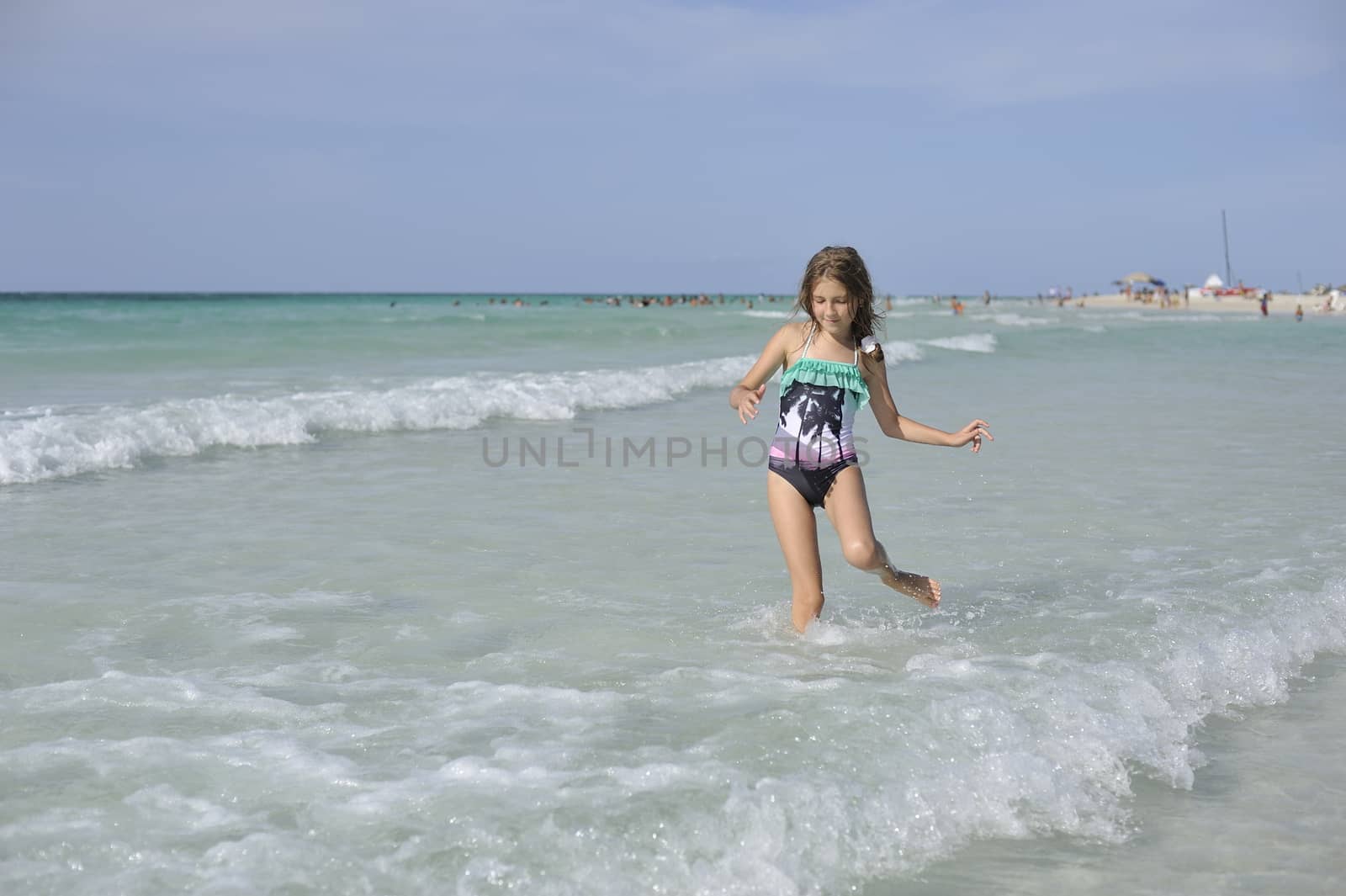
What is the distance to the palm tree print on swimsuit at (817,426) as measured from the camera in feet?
15.5

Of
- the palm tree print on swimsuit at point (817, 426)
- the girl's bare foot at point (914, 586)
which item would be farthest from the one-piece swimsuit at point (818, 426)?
the girl's bare foot at point (914, 586)

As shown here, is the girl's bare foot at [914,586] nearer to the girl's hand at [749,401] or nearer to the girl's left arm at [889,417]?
Result: the girl's left arm at [889,417]

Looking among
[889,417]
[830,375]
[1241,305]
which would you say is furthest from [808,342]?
[1241,305]

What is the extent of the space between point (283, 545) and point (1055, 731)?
4.62 metres

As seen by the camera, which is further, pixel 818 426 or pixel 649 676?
pixel 818 426

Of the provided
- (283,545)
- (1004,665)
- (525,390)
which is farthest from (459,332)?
(1004,665)

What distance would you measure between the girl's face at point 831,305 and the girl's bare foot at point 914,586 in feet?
3.55

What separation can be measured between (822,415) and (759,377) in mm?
316

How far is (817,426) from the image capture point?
4738 millimetres

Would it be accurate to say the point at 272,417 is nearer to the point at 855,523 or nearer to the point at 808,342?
the point at 808,342

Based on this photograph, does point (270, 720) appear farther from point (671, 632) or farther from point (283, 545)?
point (283, 545)

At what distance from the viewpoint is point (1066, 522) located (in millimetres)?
7320

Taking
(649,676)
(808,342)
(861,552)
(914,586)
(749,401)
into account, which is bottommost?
(649,676)

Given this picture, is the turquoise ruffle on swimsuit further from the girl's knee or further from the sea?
the sea
